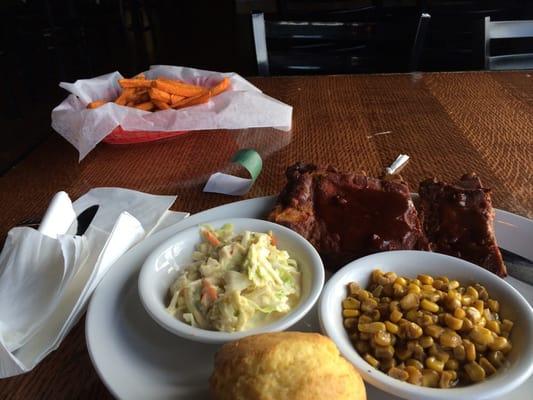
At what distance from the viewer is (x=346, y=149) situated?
168cm

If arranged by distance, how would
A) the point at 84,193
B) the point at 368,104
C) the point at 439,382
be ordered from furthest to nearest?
the point at 368,104
the point at 84,193
the point at 439,382

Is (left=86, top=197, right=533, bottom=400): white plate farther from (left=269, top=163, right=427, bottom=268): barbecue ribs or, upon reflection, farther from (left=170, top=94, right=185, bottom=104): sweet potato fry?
(left=170, top=94, right=185, bottom=104): sweet potato fry

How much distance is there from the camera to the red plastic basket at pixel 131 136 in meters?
1.73

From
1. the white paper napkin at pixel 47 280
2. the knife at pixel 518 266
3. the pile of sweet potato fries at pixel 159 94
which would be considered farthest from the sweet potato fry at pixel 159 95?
the knife at pixel 518 266

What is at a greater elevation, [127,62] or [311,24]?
[311,24]

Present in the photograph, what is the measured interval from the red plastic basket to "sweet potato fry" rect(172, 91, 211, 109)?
12 centimetres

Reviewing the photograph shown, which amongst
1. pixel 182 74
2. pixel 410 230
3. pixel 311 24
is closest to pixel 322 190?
pixel 410 230

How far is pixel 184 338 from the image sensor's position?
897 millimetres

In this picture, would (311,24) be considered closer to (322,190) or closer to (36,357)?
(322,190)

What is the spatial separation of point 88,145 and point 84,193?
26cm

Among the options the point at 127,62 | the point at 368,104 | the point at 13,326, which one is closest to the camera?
the point at 13,326

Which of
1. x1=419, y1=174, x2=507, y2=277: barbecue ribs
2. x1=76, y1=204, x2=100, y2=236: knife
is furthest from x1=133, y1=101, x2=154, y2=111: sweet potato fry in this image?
x1=419, y1=174, x2=507, y2=277: barbecue ribs

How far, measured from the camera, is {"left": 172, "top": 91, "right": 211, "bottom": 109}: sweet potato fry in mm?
1840

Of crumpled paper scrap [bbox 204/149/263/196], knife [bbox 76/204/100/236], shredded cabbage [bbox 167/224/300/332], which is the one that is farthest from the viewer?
crumpled paper scrap [bbox 204/149/263/196]
